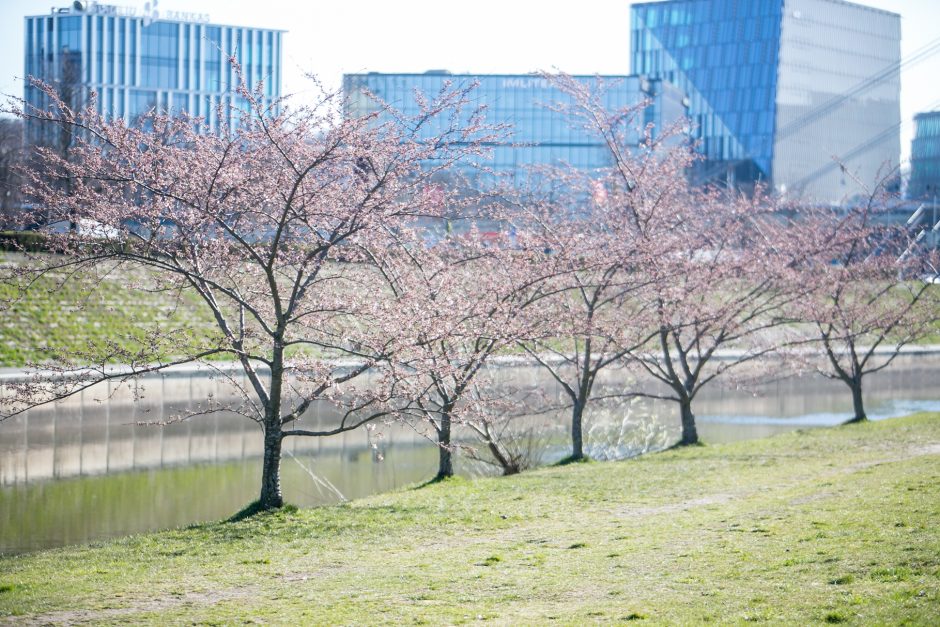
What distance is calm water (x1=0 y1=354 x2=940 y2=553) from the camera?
19.1 m

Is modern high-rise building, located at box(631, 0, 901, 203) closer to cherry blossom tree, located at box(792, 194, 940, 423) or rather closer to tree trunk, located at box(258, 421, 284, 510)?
cherry blossom tree, located at box(792, 194, 940, 423)

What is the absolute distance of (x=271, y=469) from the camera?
14.8 metres

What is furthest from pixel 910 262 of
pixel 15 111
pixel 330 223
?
pixel 15 111

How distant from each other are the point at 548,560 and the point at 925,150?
363ft

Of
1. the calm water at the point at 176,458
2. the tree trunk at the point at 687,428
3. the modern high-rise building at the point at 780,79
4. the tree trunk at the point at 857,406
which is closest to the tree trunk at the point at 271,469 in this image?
the calm water at the point at 176,458

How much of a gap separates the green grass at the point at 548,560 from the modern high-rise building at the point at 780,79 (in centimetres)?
9199

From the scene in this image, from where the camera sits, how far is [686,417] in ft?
77.4

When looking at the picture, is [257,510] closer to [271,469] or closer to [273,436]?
[271,469]

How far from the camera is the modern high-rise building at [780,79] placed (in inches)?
4348

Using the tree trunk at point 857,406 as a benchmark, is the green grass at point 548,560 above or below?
below

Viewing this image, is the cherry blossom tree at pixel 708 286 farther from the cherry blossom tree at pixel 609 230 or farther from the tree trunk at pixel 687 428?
the cherry blossom tree at pixel 609 230

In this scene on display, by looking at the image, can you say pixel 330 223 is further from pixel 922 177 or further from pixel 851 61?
pixel 851 61

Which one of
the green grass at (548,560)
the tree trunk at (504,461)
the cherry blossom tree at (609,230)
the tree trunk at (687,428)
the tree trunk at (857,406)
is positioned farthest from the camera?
the tree trunk at (857,406)

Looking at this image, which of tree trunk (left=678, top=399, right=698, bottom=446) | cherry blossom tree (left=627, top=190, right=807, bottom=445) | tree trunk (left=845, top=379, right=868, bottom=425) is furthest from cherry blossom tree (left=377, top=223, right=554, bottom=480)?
tree trunk (left=845, top=379, right=868, bottom=425)
